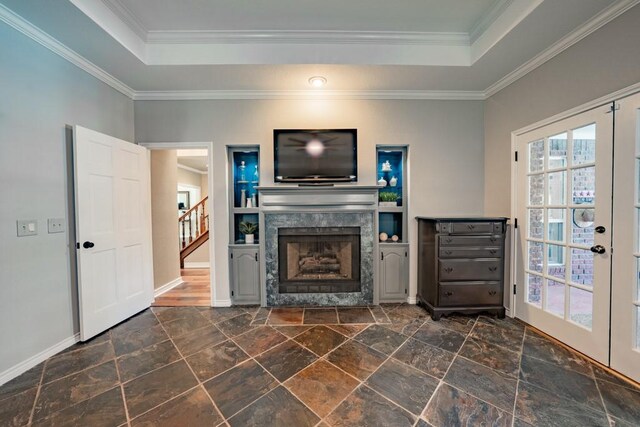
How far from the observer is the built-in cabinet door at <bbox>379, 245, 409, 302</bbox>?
3.20 meters

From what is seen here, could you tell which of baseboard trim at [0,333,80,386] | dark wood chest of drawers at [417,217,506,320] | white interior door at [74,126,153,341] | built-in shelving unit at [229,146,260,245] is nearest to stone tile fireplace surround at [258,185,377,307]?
built-in shelving unit at [229,146,260,245]

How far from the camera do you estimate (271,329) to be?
254cm

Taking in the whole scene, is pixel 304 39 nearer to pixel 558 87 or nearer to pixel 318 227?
pixel 318 227

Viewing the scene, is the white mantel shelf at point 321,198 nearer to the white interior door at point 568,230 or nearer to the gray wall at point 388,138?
the gray wall at point 388,138

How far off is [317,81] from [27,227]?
9.96ft

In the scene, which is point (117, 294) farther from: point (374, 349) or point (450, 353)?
point (450, 353)

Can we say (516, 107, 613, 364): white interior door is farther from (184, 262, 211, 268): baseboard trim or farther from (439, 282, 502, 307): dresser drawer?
(184, 262, 211, 268): baseboard trim

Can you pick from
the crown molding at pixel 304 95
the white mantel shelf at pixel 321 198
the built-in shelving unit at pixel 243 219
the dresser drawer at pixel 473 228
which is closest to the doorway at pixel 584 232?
the dresser drawer at pixel 473 228

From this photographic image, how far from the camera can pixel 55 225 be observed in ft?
7.15

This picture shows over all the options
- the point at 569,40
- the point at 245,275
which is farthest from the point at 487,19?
the point at 245,275

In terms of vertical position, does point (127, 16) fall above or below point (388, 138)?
above

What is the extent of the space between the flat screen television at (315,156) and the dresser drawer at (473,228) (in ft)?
4.42

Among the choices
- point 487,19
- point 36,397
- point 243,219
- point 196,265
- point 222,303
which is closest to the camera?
point 36,397

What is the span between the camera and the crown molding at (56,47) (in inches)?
73.6
